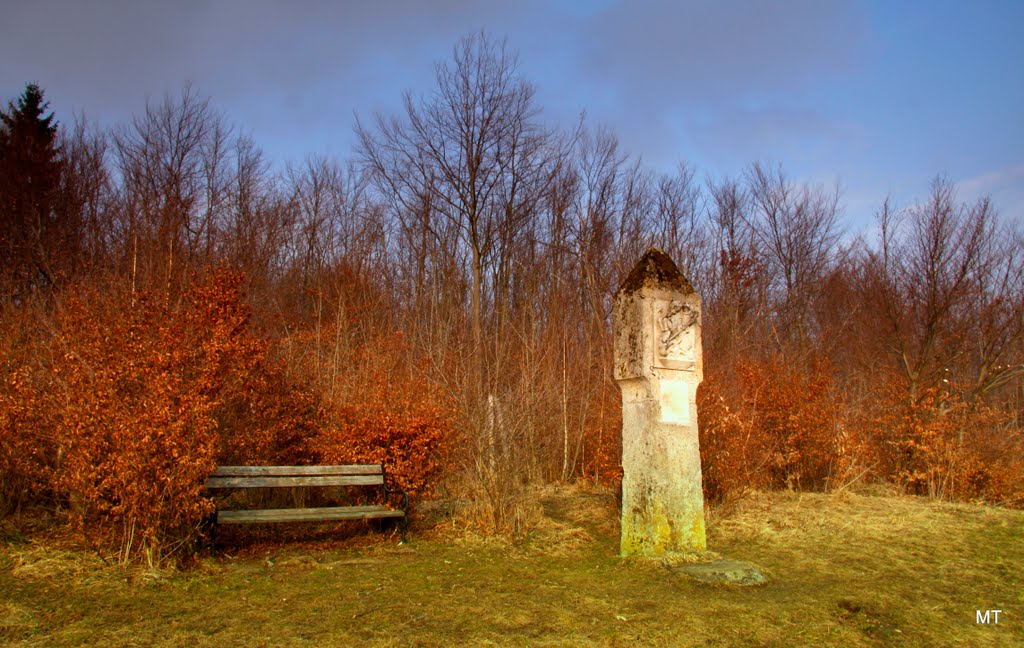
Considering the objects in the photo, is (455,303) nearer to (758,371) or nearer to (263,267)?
(263,267)

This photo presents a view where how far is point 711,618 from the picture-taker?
15.9ft

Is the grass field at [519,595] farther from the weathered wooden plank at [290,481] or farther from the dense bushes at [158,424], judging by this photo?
the weathered wooden plank at [290,481]

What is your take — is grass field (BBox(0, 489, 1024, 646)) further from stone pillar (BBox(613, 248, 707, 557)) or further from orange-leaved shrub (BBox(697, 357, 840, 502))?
orange-leaved shrub (BBox(697, 357, 840, 502))

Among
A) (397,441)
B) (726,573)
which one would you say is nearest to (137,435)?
(397,441)

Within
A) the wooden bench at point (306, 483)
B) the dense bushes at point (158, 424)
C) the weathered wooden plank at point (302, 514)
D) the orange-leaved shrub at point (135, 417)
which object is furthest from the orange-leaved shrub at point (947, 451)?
the orange-leaved shrub at point (135, 417)

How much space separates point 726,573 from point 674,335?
2.10m

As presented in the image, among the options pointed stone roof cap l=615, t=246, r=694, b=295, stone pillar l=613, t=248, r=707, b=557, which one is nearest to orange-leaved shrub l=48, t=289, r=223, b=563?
stone pillar l=613, t=248, r=707, b=557

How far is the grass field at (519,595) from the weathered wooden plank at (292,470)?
2.29ft

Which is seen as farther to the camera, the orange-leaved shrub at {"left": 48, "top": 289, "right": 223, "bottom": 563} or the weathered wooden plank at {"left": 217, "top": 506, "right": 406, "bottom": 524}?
the weathered wooden plank at {"left": 217, "top": 506, "right": 406, "bottom": 524}

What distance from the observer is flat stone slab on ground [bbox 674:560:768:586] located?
580cm

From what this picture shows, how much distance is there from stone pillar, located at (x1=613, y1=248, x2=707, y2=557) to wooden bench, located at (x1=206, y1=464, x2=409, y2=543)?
2.50 metres

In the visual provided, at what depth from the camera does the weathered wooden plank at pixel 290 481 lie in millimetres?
6625

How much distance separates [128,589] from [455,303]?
14.7 meters

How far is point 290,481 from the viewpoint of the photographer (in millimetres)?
7059
